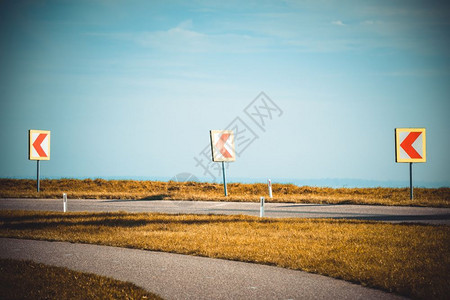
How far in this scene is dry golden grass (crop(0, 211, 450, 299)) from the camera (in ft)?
22.6

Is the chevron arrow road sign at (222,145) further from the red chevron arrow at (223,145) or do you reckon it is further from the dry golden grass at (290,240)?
the dry golden grass at (290,240)

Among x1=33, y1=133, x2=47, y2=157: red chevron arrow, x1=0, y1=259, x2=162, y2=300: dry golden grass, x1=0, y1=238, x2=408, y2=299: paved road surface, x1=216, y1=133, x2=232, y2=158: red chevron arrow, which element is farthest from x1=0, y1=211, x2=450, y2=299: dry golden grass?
x1=33, y1=133, x2=47, y2=157: red chevron arrow

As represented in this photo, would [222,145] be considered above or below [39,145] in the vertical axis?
below

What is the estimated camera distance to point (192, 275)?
7.04m

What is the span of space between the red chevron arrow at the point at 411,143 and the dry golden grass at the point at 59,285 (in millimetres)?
17887

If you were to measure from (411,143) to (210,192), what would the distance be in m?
12.3

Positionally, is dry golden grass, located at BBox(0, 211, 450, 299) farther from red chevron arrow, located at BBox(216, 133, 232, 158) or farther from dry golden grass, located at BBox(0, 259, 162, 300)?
red chevron arrow, located at BBox(216, 133, 232, 158)

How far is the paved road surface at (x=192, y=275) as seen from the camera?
5977mm

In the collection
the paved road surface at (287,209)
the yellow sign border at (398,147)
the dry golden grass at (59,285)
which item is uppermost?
the yellow sign border at (398,147)

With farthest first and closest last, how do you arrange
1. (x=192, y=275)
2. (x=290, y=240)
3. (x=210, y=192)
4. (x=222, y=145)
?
1. (x=210, y=192)
2. (x=222, y=145)
3. (x=290, y=240)
4. (x=192, y=275)

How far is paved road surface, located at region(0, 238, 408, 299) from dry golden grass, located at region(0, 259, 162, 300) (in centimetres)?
36

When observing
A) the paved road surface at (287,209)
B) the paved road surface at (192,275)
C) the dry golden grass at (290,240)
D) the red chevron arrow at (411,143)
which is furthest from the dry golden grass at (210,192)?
the paved road surface at (192,275)

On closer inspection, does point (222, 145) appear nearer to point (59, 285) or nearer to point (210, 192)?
point (210, 192)

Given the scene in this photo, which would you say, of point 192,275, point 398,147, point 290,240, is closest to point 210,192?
point 398,147
